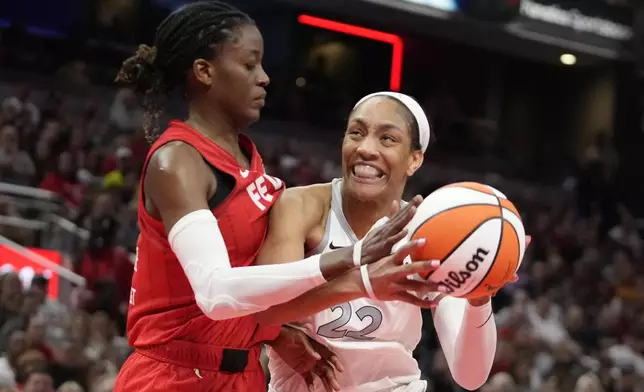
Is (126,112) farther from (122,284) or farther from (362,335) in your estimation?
(362,335)

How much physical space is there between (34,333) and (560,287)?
6342 millimetres

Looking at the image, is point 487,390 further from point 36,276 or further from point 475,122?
point 475,122

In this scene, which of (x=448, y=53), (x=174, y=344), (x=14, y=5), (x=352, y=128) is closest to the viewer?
(x=174, y=344)

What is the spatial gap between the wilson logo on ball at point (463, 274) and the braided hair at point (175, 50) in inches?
→ 39.4

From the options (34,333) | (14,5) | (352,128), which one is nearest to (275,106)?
(14,5)

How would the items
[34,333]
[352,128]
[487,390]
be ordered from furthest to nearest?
1. [487,390]
2. [34,333]
3. [352,128]

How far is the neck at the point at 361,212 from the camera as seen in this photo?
3.27 m

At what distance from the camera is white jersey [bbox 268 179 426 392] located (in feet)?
10.6

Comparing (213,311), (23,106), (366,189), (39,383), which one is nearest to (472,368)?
(366,189)

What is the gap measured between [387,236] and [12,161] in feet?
21.4

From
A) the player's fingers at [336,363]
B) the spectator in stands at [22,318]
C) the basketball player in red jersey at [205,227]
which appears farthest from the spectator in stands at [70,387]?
the player's fingers at [336,363]

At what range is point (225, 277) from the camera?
2.68 m

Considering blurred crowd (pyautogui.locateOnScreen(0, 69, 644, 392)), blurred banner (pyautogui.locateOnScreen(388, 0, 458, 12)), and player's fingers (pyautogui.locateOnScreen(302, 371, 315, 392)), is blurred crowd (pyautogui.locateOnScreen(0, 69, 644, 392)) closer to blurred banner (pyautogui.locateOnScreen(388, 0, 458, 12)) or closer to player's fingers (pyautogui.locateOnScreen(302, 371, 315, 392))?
blurred banner (pyautogui.locateOnScreen(388, 0, 458, 12))

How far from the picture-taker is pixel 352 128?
319 cm
